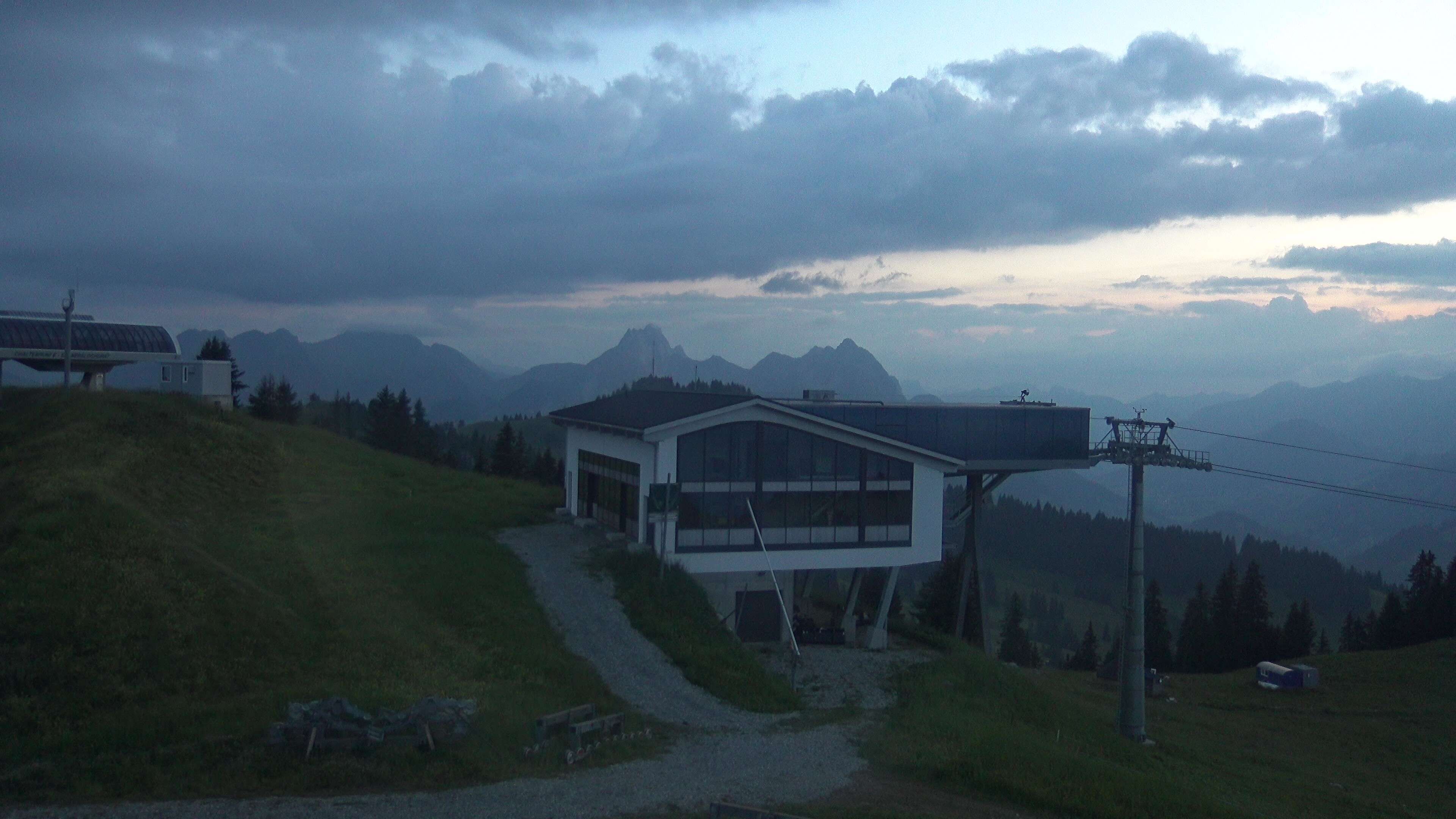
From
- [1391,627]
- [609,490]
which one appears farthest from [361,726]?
[1391,627]

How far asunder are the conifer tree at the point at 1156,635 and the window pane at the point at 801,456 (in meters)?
49.5

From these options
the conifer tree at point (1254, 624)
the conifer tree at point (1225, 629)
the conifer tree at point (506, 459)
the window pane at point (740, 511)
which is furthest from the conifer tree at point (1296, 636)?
the conifer tree at point (506, 459)

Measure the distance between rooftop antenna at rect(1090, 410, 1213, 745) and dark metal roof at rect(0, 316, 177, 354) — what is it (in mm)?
37692

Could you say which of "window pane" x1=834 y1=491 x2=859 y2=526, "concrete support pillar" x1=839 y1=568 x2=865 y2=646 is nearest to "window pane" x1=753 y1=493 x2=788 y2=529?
"window pane" x1=834 y1=491 x2=859 y2=526

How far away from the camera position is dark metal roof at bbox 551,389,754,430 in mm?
28656

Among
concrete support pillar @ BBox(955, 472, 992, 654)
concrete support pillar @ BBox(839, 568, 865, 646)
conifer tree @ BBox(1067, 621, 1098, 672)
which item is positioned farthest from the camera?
conifer tree @ BBox(1067, 621, 1098, 672)

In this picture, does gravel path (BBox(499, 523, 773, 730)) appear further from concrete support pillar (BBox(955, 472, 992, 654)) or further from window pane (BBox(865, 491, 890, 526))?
concrete support pillar (BBox(955, 472, 992, 654))

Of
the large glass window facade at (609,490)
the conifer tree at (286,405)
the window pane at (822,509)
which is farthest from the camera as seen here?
the conifer tree at (286,405)

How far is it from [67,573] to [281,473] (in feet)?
57.5

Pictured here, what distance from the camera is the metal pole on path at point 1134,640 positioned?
30906 mm

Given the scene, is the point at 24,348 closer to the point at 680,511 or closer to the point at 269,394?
the point at 680,511

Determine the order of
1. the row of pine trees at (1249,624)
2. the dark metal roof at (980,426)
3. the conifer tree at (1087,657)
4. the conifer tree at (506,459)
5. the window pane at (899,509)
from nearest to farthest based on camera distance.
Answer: the window pane at (899,509) → the dark metal roof at (980,426) → the row of pine trees at (1249,624) → the conifer tree at (506,459) → the conifer tree at (1087,657)

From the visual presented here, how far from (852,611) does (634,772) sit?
1977 cm

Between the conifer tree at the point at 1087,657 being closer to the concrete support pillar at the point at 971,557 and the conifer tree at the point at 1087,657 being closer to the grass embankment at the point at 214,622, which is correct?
the concrete support pillar at the point at 971,557
